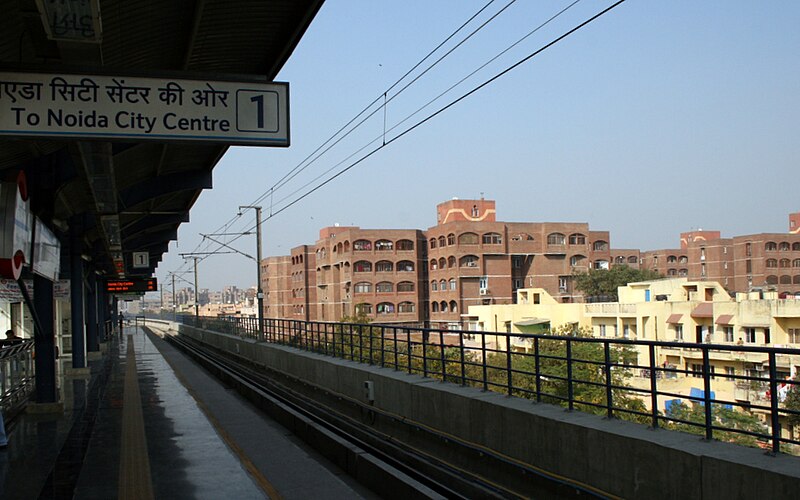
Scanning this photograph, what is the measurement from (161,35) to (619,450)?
678 centimetres

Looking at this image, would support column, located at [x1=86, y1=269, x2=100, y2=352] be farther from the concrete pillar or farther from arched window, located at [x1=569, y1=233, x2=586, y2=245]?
arched window, located at [x1=569, y1=233, x2=586, y2=245]

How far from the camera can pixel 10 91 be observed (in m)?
6.45

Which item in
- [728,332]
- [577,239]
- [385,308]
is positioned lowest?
[728,332]

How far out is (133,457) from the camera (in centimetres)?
1128

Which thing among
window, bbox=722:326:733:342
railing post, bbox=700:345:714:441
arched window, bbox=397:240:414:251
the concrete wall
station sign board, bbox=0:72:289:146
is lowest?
window, bbox=722:326:733:342

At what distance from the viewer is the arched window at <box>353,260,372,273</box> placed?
9912 centimetres

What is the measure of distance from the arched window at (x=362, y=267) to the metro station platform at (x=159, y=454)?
262 ft

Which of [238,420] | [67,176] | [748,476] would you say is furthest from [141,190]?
[748,476]

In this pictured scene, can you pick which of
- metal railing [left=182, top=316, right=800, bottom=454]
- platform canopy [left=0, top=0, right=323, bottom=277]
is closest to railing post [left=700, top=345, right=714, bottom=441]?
metal railing [left=182, top=316, right=800, bottom=454]

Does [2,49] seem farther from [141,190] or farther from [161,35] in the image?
[141,190]

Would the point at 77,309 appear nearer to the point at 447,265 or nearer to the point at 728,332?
the point at 728,332

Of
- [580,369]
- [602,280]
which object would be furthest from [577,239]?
[580,369]

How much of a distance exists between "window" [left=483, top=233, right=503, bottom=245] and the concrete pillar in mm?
81777

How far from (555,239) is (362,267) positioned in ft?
85.9
